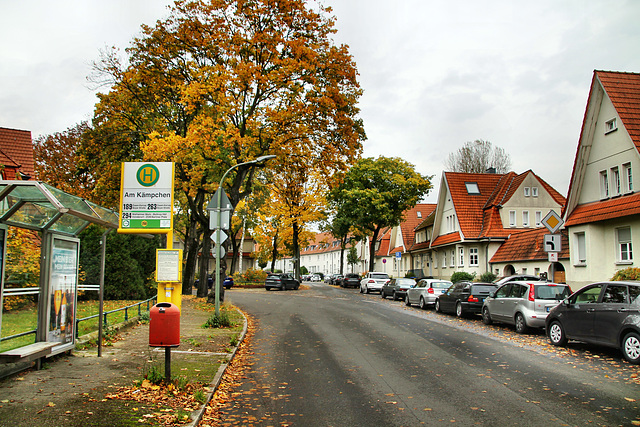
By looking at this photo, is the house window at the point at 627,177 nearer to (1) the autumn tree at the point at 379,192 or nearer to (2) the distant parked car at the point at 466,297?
(2) the distant parked car at the point at 466,297

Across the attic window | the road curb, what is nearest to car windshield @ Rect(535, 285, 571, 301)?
the road curb

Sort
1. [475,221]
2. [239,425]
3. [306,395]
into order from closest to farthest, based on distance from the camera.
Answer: [239,425], [306,395], [475,221]

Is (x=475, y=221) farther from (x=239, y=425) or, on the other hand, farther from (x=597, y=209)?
(x=239, y=425)

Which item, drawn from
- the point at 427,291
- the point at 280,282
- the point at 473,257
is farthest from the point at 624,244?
the point at 280,282

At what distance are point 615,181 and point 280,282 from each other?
96.1 ft

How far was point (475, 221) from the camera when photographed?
41000mm

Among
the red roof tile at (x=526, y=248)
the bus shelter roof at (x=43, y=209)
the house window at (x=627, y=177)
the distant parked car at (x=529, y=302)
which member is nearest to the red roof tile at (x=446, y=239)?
the red roof tile at (x=526, y=248)

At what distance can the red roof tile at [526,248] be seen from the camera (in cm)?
2958

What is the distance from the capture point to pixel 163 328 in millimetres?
7172

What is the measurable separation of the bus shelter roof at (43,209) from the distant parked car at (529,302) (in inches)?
491

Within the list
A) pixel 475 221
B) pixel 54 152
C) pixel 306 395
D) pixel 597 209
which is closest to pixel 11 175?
pixel 54 152

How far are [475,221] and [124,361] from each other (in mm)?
35853

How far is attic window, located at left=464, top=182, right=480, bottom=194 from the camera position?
43.6 meters

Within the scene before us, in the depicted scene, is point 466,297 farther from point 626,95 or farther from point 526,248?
point 526,248
